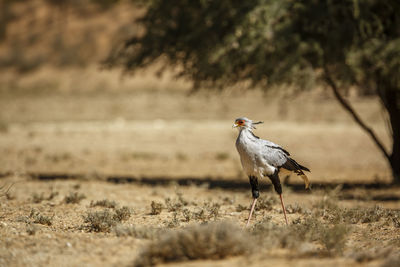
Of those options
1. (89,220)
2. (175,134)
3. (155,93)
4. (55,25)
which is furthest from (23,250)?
(55,25)

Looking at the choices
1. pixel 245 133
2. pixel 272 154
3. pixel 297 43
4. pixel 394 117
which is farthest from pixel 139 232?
pixel 394 117

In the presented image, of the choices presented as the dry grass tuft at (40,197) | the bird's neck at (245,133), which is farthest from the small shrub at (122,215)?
the dry grass tuft at (40,197)

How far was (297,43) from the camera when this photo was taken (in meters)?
12.3

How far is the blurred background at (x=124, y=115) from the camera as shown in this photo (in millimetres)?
16953

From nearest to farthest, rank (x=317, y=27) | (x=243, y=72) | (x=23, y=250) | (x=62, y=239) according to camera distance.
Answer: (x=23, y=250) < (x=62, y=239) < (x=317, y=27) < (x=243, y=72)

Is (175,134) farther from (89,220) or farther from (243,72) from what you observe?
(89,220)

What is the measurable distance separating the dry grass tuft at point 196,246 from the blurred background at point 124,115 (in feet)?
25.7

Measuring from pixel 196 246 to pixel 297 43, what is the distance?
316 inches

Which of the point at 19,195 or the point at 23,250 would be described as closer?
the point at 23,250

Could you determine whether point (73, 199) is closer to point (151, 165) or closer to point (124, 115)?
point (151, 165)

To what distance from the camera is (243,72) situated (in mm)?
13539

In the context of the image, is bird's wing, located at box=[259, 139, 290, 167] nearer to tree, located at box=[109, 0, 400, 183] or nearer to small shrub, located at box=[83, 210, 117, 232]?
small shrub, located at box=[83, 210, 117, 232]

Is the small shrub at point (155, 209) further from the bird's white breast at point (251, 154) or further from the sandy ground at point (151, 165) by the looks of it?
the bird's white breast at point (251, 154)

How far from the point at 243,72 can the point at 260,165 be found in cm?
676
